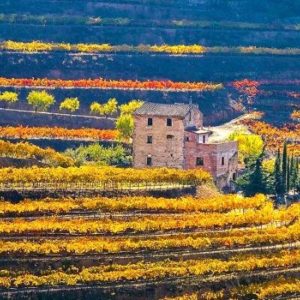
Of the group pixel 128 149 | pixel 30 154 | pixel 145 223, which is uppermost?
pixel 128 149

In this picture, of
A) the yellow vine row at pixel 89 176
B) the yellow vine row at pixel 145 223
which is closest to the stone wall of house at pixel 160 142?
the yellow vine row at pixel 89 176

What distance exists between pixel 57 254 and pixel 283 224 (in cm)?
1353

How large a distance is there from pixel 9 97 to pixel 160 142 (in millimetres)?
32015

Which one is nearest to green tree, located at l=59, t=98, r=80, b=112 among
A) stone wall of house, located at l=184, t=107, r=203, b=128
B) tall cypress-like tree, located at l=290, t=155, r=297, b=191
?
stone wall of house, located at l=184, t=107, r=203, b=128

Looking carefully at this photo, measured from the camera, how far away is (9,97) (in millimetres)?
110625

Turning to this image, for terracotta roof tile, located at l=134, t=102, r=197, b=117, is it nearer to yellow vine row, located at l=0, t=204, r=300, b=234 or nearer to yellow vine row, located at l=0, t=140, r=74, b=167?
yellow vine row, located at l=0, t=140, r=74, b=167

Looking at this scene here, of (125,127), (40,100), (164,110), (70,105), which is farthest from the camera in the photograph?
(70,105)

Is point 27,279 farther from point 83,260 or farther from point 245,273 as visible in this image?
point 245,273

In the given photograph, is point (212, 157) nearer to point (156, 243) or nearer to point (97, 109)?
point (156, 243)

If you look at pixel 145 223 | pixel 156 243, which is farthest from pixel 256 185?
pixel 156 243

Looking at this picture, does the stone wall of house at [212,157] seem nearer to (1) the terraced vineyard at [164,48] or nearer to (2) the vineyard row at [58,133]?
(2) the vineyard row at [58,133]

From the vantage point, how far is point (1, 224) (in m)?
57.8

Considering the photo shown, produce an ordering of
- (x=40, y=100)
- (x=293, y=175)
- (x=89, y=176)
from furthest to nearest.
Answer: (x=40, y=100) → (x=293, y=175) → (x=89, y=176)

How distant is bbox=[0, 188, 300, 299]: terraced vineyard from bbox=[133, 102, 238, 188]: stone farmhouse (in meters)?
20.1
